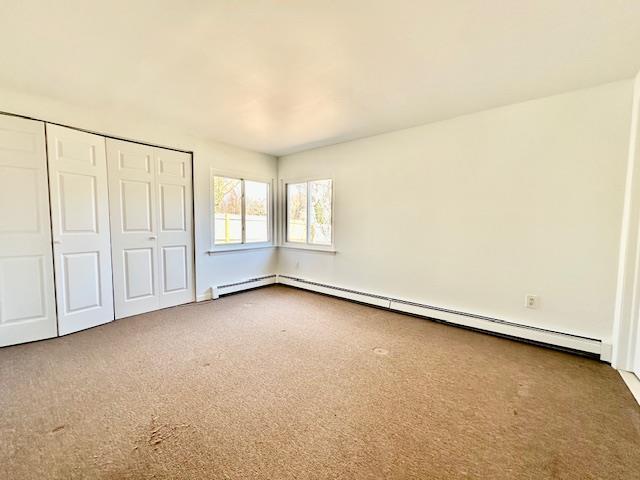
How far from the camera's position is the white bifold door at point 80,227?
2.79 metres

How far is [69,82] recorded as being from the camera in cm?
239

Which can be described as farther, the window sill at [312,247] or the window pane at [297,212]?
the window pane at [297,212]

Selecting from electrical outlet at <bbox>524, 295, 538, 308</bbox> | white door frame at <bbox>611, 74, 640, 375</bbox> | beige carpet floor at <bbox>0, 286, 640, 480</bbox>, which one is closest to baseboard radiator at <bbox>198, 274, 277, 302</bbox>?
beige carpet floor at <bbox>0, 286, 640, 480</bbox>

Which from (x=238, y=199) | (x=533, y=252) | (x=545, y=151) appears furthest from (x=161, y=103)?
(x=533, y=252)

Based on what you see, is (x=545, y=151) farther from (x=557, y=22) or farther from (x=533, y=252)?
(x=557, y=22)

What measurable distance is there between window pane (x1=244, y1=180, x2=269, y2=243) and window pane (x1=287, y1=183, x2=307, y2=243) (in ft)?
1.35

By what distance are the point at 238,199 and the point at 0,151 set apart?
8.53 ft

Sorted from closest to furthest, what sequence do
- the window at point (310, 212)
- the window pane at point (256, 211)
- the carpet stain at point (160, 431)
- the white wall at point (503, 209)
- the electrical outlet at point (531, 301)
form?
the carpet stain at point (160, 431), the white wall at point (503, 209), the electrical outlet at point (531, 301), the window at point (310, 212), the window pane at point (256, 211)

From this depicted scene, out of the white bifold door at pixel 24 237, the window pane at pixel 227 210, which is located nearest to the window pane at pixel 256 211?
the window pane at pixel 227 210

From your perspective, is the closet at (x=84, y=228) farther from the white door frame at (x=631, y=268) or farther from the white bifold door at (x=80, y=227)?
the white door frame at (x=631, y=268)

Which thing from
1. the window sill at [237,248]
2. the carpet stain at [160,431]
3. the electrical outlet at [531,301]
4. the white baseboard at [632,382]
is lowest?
the carpet stain at [160,431]

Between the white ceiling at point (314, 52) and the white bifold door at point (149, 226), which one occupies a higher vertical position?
Answer: the white ceiling at point (314, 52)

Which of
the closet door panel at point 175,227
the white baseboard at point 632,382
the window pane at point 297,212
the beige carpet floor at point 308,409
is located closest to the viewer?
the beige carpet floor at point 308,409

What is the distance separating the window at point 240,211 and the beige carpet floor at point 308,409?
6.17ft
